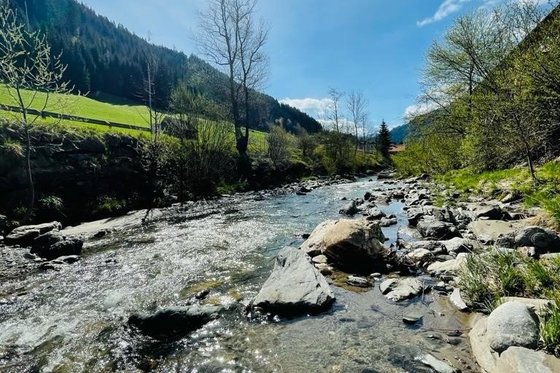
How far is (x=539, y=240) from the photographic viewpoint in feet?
22.1

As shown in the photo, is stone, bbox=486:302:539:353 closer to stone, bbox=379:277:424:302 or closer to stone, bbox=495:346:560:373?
stone, bbox=495:346:560:373

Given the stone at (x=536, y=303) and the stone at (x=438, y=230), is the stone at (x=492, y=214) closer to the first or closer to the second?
the stone at (x=438, y=230)

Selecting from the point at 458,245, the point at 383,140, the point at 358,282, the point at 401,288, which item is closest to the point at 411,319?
the point at 401,288

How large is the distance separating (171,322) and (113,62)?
108822mm

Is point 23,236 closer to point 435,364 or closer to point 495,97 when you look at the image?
point 435,364

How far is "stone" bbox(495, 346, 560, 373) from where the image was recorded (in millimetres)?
3354

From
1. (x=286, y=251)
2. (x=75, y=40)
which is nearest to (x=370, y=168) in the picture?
(x=286, y=251)

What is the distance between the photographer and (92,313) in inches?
258

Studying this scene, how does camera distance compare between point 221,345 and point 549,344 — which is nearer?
point 549,344

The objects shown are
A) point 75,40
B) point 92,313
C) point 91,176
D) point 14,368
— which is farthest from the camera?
point 75,40

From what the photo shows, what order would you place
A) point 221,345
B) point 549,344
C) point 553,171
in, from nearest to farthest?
point 549,344, point 221,345, point 553,171

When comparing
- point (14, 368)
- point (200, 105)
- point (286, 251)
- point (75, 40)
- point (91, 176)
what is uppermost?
point (75, 40)

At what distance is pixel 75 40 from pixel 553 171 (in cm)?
10509

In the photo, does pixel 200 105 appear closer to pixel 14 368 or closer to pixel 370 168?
pixel 14 368
